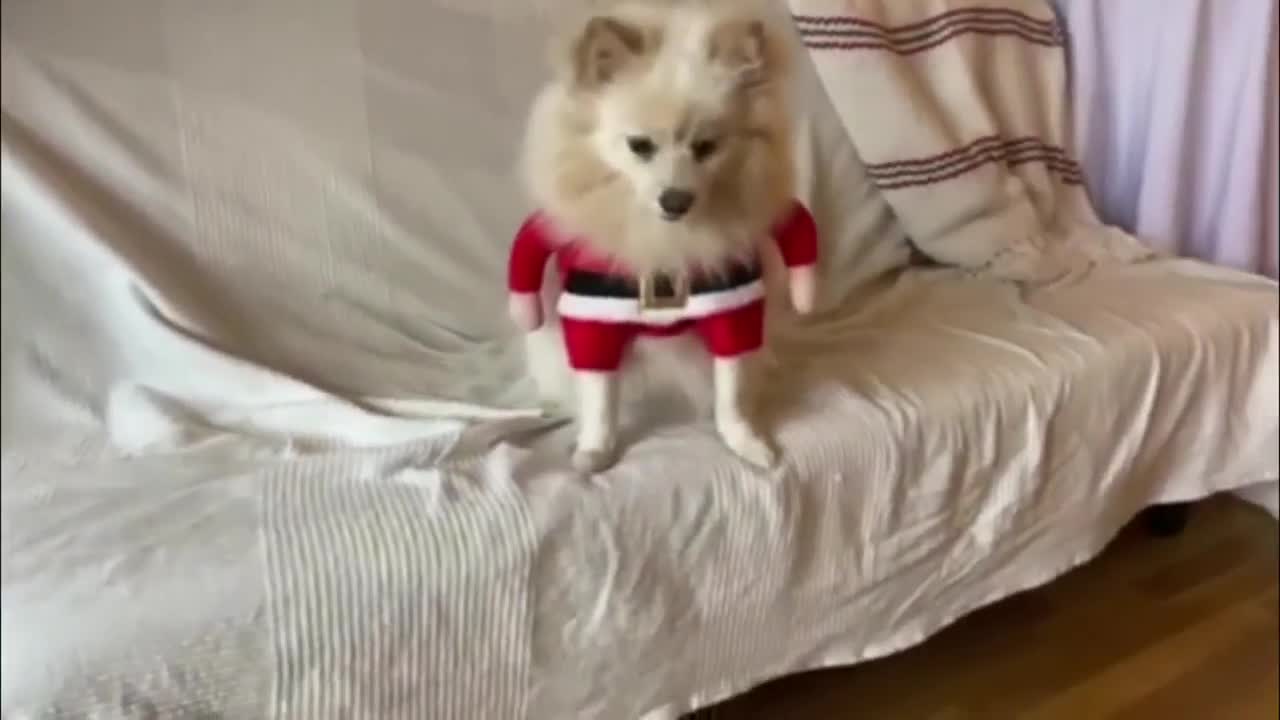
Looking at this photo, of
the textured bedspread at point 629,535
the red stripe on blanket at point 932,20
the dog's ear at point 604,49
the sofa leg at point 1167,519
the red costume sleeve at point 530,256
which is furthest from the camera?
the sofa leg at point 1167,519

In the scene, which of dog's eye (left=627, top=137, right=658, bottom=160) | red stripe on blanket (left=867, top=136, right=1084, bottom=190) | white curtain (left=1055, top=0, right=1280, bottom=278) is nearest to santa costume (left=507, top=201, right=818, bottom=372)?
dog's eye (left=627, top=137, right=658, bottom=160)

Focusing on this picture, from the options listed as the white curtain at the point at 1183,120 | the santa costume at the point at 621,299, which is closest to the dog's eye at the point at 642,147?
the santa costume at the point at 621,299

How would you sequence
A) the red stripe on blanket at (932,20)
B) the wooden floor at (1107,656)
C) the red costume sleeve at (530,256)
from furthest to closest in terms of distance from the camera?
1. the red stripe on blanket at (932,20)
2. the wooden floor at (1107,656)
3. the red costume sleeve at (530,256)

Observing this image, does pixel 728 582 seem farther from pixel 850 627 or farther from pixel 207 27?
pixel 207 27

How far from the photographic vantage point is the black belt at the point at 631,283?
1.21 metres

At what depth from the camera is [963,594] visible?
1465mm

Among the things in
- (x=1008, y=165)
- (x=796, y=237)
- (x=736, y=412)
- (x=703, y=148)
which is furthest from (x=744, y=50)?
(x=1008, y=165)

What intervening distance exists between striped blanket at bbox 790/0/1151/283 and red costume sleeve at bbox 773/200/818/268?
435 millimetres

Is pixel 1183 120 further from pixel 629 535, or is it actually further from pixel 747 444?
pixel 629 535

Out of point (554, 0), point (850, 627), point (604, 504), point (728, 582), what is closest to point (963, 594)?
point (850, 627)

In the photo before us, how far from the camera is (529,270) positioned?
1.24m

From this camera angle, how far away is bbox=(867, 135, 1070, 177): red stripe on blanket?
67.1 inches

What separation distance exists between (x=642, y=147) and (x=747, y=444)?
301mm

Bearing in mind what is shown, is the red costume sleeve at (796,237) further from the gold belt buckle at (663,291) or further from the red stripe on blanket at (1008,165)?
the red stripe on blanket at (1008,165)
